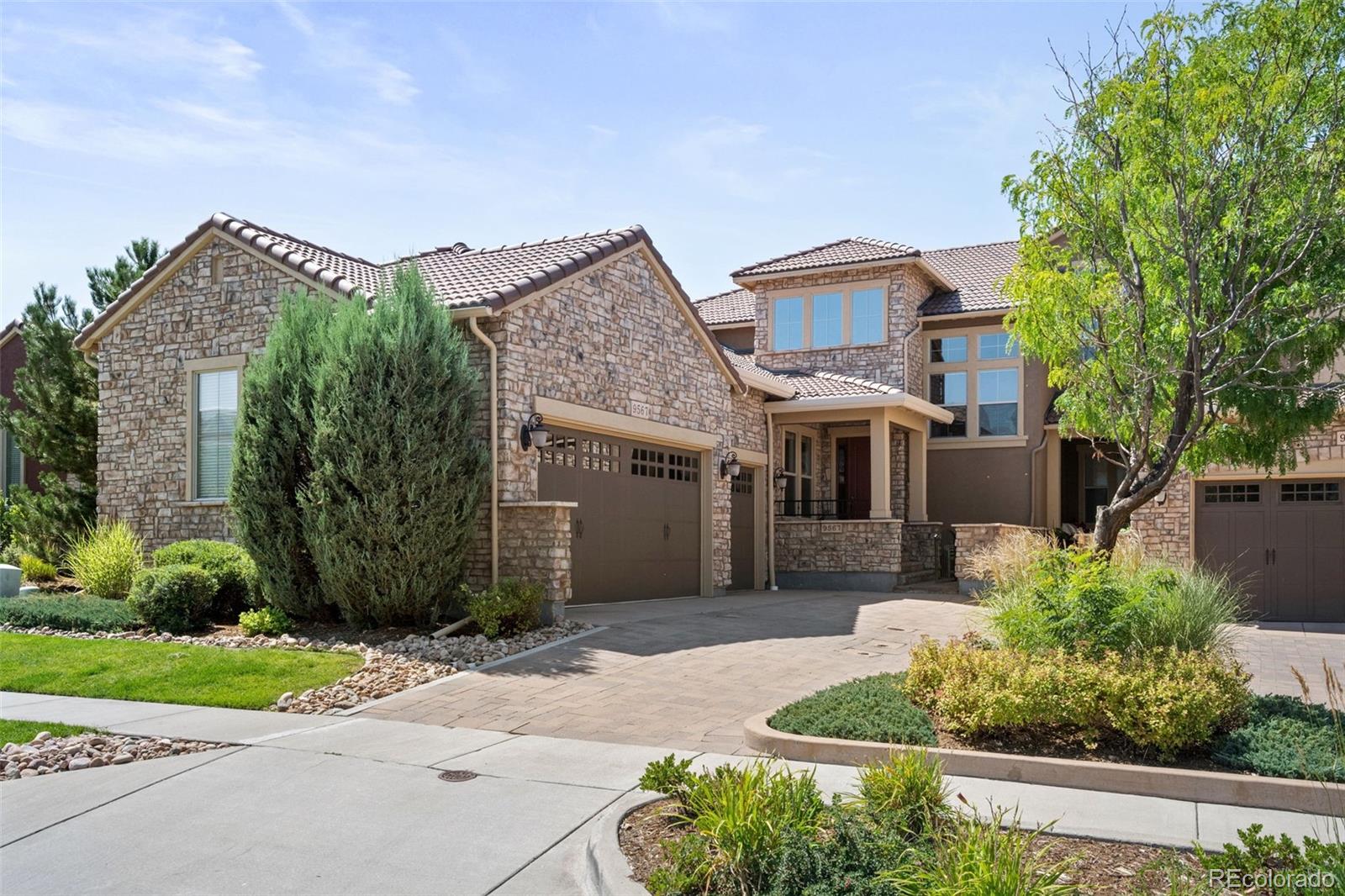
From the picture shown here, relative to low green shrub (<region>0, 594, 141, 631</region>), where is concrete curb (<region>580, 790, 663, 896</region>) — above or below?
below

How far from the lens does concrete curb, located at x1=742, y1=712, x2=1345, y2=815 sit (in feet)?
19.5

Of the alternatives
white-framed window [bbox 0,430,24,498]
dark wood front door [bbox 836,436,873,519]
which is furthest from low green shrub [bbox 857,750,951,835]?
white-framed window [bbox 0,430,24,498]

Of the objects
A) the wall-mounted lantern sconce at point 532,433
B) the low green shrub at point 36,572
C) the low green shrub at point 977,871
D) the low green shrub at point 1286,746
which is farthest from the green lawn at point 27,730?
the low green shrub at point 36,572

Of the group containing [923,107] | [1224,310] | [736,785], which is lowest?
[736,785]

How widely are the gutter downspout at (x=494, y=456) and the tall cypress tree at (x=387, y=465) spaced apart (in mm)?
784

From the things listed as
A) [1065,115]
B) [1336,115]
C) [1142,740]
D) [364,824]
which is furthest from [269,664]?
[1336,115]

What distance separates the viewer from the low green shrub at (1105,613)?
8.12m

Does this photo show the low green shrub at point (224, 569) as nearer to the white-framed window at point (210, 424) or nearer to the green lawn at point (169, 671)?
the white-framed window at point (210, 424)

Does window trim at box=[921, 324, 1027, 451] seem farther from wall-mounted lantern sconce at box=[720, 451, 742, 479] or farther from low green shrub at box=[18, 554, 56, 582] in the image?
low green shrub at box=[18, 554, 56, 582]

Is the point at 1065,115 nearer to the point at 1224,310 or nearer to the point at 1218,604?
the point at 1224,310

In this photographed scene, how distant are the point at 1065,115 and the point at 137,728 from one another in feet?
30.5

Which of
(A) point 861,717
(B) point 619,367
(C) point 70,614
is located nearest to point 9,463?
(C) point 70,614

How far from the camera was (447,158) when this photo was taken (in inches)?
443

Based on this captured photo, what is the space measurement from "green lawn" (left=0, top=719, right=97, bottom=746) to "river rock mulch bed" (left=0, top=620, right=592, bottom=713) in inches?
59.6
